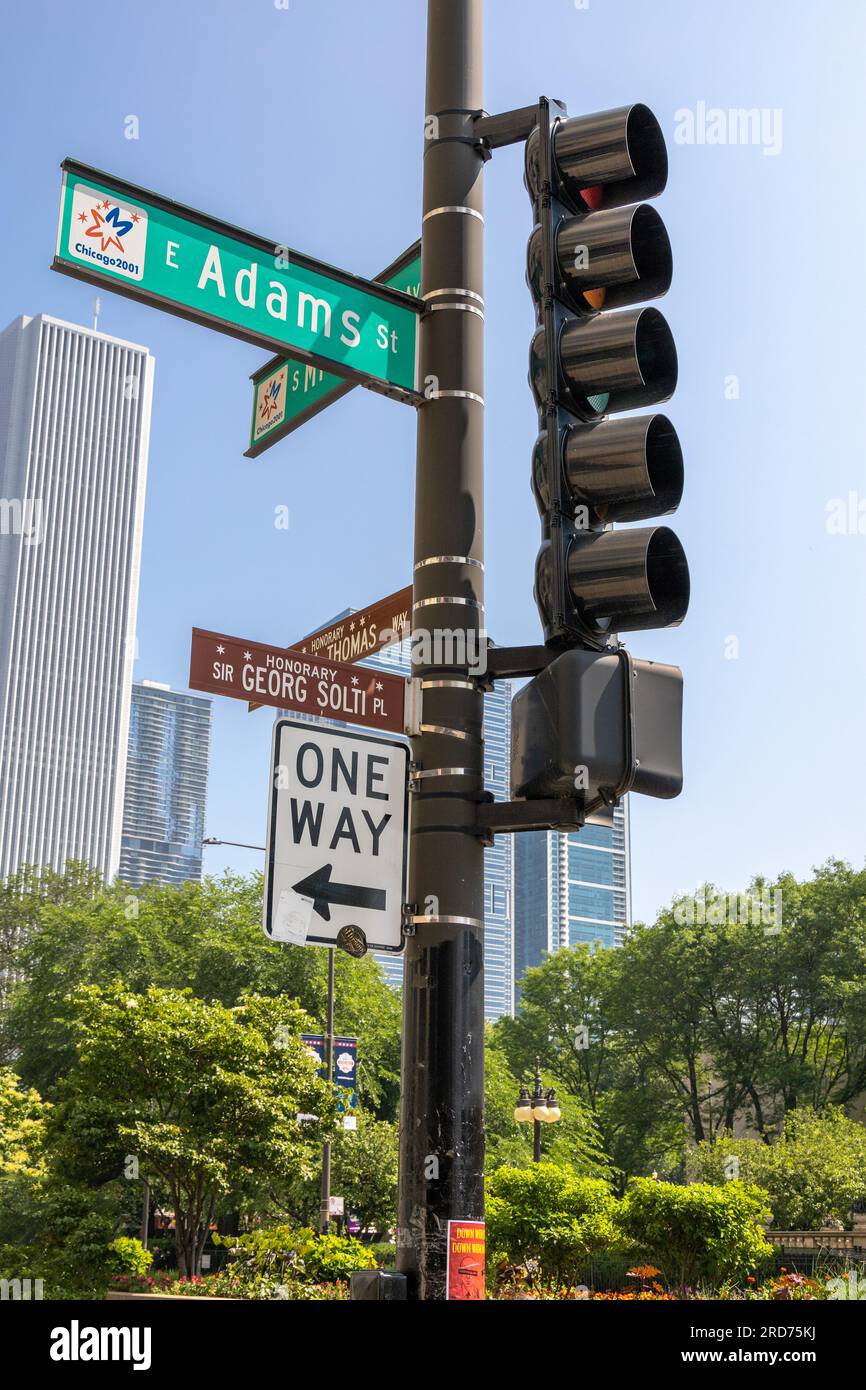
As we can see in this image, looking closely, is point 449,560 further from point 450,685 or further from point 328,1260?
point 328,1260

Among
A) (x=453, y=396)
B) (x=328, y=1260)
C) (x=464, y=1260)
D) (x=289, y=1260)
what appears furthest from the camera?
(x=289, y=1260)

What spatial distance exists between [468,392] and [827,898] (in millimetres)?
56277

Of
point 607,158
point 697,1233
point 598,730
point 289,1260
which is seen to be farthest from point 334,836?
point 697,1233

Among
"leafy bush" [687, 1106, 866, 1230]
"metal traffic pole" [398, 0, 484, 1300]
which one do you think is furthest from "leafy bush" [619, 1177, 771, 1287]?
"metal traffic pole" [398, 0, 484, 1300]

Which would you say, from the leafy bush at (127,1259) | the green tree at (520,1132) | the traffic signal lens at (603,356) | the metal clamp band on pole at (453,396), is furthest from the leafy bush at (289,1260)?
the green tree at (520,1132)

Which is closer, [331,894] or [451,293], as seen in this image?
[331,894]

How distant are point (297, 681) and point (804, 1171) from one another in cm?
4120

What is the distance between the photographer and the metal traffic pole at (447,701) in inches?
180

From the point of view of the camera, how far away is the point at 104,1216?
94.7 feet

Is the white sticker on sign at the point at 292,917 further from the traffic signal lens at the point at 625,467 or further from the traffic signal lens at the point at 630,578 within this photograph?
the traffic signal lens at the point at 625,467

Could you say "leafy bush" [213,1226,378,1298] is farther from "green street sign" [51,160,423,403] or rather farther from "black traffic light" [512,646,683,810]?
"black traffic light" [512,646,683,810]

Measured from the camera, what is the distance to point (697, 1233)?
27344mm
